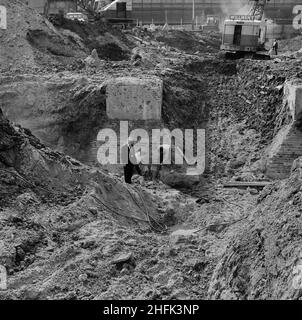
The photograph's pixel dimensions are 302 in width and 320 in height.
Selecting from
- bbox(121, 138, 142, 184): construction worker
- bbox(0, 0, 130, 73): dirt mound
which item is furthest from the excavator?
bbox(121, 138, 142, 184): construction worker

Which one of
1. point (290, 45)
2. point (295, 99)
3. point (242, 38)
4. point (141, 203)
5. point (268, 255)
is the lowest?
point (141, 203)

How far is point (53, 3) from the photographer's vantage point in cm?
3378

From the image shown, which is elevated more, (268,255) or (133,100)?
(133,100)

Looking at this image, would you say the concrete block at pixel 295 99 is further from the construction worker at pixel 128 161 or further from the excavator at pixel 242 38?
the excavator at pixel 242 38

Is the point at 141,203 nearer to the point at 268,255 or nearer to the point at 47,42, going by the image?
the point at 268,255

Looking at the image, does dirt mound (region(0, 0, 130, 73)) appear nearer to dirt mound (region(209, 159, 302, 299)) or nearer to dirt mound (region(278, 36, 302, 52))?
dirt mound (region(278, 36, 302, 52))

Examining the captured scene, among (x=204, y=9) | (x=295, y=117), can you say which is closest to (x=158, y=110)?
(x=295, y=117)

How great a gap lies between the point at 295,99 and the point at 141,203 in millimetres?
4817

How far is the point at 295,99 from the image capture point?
512 inches

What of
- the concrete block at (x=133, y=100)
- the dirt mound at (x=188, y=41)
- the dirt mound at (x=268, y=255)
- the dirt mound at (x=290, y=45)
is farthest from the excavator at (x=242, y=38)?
the dirt mound at (x=268, y=255)

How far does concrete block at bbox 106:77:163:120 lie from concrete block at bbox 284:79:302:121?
3154 millimetres

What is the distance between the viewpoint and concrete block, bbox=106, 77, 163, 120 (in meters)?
14.2

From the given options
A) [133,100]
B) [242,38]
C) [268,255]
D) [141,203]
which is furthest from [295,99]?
[242,38]
